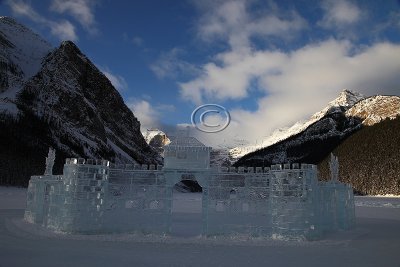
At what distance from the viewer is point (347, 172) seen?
3469 inches

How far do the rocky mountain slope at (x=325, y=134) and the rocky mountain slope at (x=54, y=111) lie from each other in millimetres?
56017

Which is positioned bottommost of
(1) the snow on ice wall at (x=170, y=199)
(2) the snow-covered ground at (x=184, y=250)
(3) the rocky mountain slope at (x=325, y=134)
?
(2) the snow-covered ground at (x=184, y=250)

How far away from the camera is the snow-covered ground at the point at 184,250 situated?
10.6 meters

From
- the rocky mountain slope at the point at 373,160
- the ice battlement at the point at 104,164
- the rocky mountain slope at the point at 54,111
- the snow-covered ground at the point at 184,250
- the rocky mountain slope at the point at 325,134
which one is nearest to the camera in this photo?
the snow-covered ground at the point at 184,250

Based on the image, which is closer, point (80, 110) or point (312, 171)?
point (312, 171)

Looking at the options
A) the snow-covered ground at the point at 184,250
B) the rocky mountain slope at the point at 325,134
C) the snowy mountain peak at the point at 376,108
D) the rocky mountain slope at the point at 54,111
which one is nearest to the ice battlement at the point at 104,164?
the snow-covered ground at the point at 184,250

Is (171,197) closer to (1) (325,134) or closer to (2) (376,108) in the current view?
(1) (325,134)

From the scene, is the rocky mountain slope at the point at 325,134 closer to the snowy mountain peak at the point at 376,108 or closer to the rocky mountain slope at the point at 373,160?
the snowy mountain peak at the point at 376,108

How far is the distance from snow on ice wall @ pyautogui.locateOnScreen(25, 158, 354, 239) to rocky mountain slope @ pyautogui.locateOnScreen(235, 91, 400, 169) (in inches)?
4258

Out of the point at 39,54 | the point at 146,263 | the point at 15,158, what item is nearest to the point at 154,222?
the point at 146,263

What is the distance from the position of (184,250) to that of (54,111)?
119730 mm

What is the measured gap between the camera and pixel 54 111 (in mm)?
121500

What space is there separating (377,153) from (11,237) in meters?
88.6

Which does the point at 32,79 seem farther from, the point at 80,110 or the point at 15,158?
the point at 15,158
